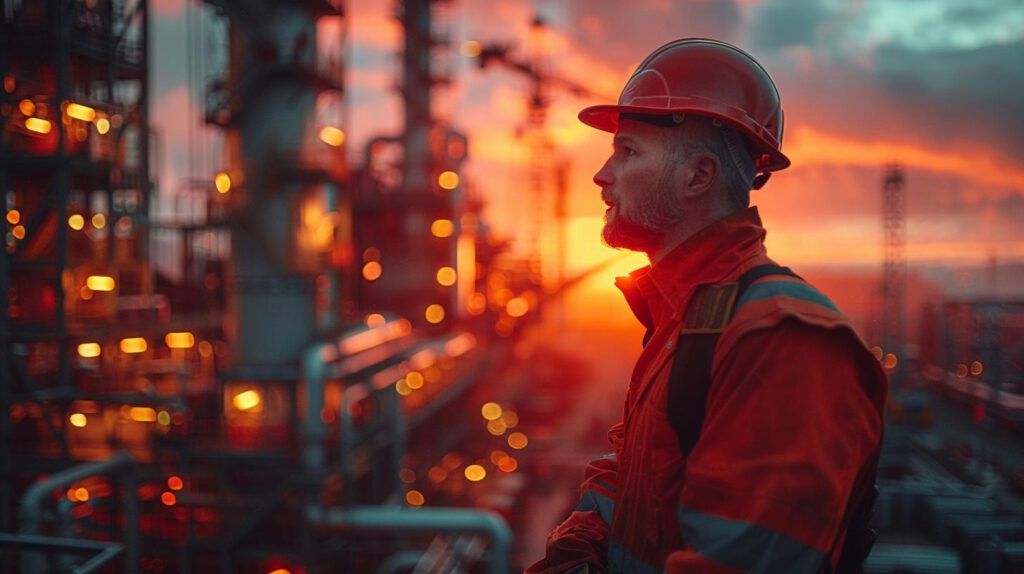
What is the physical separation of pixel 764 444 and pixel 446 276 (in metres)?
31.0

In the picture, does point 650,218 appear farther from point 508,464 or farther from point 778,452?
point 508,464

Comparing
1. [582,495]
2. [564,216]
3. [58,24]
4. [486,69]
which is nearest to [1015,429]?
[582,495]

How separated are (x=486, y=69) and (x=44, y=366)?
39982 millimetres

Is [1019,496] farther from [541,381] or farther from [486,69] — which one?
[486,69]

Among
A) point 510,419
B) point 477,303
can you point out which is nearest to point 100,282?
point 510,419

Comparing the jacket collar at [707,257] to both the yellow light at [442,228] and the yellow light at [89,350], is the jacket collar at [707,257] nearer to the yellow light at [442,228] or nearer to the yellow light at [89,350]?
the yellow light at [89,350]

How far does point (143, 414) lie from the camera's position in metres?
15.3

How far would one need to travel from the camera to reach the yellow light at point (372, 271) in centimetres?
3325

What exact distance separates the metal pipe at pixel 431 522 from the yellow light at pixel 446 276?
60.5ft

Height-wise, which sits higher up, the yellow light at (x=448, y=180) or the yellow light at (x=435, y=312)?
the yellow light at (x=448, y=180)

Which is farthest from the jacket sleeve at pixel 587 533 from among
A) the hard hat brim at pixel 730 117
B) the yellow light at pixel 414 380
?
the yellow light at pixel 414 380

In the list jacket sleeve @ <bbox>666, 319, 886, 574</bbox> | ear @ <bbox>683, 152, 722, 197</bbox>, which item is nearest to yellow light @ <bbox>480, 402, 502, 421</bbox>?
ear @ <bbox>683, 152, 722, 197</bbox>

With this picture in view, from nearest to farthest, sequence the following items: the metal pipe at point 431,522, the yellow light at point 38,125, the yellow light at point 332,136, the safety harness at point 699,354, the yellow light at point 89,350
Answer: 1. the safety harness at point 699,354
2. the yellow light at point 38,125
3. the yellow light at point 89,350
4. the metal pipe at point 431,522
5. the yellow light at point 332,136

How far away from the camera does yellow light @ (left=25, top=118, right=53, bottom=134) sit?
7566 millimetres
